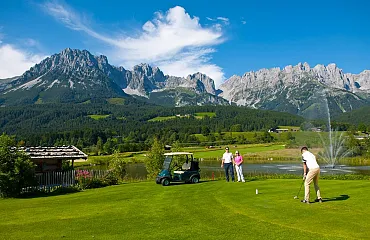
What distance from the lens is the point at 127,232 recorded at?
31.9 ft

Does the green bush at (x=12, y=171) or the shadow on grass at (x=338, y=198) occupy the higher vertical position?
the green bush at (x=12, y=171)

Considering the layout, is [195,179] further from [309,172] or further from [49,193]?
[309,172]

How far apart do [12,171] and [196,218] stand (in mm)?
13754

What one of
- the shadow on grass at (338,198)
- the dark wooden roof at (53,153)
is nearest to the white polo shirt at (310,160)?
the shadow on grass at (338,198)

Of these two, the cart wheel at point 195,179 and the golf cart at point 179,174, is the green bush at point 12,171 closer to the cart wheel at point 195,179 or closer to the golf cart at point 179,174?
the golf cart at point 179,174

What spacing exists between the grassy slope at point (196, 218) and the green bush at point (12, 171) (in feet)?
13.7

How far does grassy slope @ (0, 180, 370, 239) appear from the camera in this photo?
939 centimetres

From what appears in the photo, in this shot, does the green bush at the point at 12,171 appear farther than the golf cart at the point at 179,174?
No

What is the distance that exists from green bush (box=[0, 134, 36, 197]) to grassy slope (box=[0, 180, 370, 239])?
419 cm

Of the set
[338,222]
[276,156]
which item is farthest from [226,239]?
[276,156]

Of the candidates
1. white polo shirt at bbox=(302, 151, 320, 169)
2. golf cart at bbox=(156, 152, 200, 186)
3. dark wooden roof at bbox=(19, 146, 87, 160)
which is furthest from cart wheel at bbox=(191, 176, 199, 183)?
dark wooden roof at bbox=(19, 146, 87, 160)

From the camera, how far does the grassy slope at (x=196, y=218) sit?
939 centimetres

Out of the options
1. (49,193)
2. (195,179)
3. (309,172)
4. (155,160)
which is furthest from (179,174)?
(155,160)

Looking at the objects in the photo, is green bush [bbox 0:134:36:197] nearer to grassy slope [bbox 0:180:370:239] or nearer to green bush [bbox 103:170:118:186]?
grassy slope [bbox 0:180:370:239]
